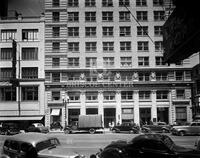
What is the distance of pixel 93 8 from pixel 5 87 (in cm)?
2197

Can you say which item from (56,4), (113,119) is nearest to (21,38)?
(56,4)

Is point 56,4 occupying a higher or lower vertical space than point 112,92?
higher

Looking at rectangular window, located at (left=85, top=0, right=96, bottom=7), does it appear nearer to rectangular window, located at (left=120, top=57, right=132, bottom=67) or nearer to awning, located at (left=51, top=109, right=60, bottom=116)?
rectangular window, located at (left=120, top=57, right=132, bottom=67)

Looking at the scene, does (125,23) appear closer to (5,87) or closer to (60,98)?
(60,98)

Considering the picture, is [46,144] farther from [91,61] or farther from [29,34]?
[29,34]

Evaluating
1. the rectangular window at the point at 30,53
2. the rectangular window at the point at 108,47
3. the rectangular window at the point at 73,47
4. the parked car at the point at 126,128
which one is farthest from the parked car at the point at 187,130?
the rectangular window at the point at 30,53

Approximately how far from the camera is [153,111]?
45781 mm

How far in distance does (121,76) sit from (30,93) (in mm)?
17021

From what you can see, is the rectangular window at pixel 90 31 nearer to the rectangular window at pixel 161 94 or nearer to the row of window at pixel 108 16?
the row of window at pixel 108 16

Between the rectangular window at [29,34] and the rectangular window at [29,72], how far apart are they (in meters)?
5.55

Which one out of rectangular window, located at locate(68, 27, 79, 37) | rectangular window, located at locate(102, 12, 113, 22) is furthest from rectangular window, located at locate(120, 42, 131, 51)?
rectangular window, located at locate(68, 27, 79, 37)

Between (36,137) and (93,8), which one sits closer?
(36,137)

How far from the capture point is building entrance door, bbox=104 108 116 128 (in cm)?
4572

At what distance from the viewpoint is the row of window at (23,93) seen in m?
45.5
